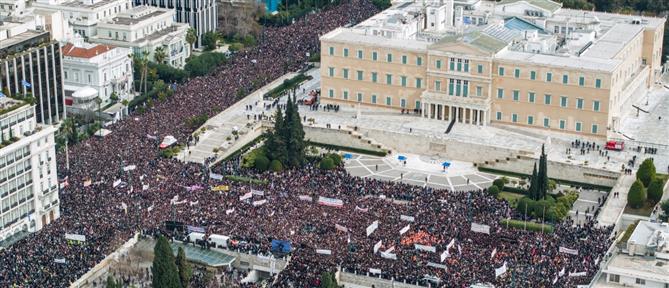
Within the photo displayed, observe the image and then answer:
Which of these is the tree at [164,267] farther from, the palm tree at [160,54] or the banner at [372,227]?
the palm tree at [160,54]

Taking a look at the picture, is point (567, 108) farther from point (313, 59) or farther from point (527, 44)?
point (313, 59)

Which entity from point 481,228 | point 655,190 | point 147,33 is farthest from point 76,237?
point 147,33

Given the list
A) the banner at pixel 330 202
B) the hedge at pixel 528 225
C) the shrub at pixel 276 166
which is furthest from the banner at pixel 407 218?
the shrub at pixel 276 166

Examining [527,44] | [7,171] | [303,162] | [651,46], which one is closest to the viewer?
[7,171]

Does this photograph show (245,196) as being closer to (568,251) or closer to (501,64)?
(568,251)

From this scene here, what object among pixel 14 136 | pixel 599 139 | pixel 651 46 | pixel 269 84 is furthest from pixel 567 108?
pixel 14 136

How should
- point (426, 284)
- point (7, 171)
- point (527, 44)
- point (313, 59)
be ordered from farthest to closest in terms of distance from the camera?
point (313, 59), point (527, 44), point (7, 171), point (426, 284)
